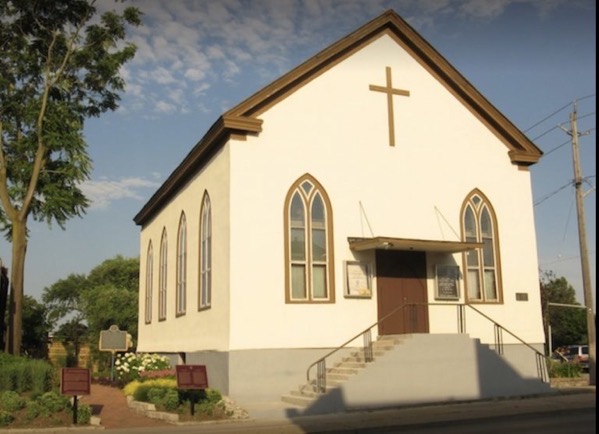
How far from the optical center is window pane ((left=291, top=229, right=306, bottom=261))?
19.2m

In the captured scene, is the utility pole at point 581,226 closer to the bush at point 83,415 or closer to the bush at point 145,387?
the bush at point 145,387

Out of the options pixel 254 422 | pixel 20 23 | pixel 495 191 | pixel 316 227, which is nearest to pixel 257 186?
pixel 316 227

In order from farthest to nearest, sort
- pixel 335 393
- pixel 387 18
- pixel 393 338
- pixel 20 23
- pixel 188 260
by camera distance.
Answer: pixel 20 23
pixel 188 260
pixel 387 18
pixel 393 338
pixel 335 393

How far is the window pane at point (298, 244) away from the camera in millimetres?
19156

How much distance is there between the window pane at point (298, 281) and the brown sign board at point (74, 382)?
6.31 meters

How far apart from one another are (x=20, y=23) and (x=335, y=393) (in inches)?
712

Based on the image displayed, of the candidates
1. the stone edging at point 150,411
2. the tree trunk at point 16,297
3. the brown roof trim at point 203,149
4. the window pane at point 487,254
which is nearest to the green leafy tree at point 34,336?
the brown roof trim at point 203,149

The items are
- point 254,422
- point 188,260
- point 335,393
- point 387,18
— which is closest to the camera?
point 254,422

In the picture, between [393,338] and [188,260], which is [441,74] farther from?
[188,260]

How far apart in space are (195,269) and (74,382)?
8349 mm

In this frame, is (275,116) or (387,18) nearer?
(275,116)

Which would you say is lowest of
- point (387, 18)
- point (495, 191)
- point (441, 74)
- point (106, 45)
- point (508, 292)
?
point (508, 292)

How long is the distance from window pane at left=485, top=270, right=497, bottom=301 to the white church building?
0.07 m

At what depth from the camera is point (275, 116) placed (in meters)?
19.5
